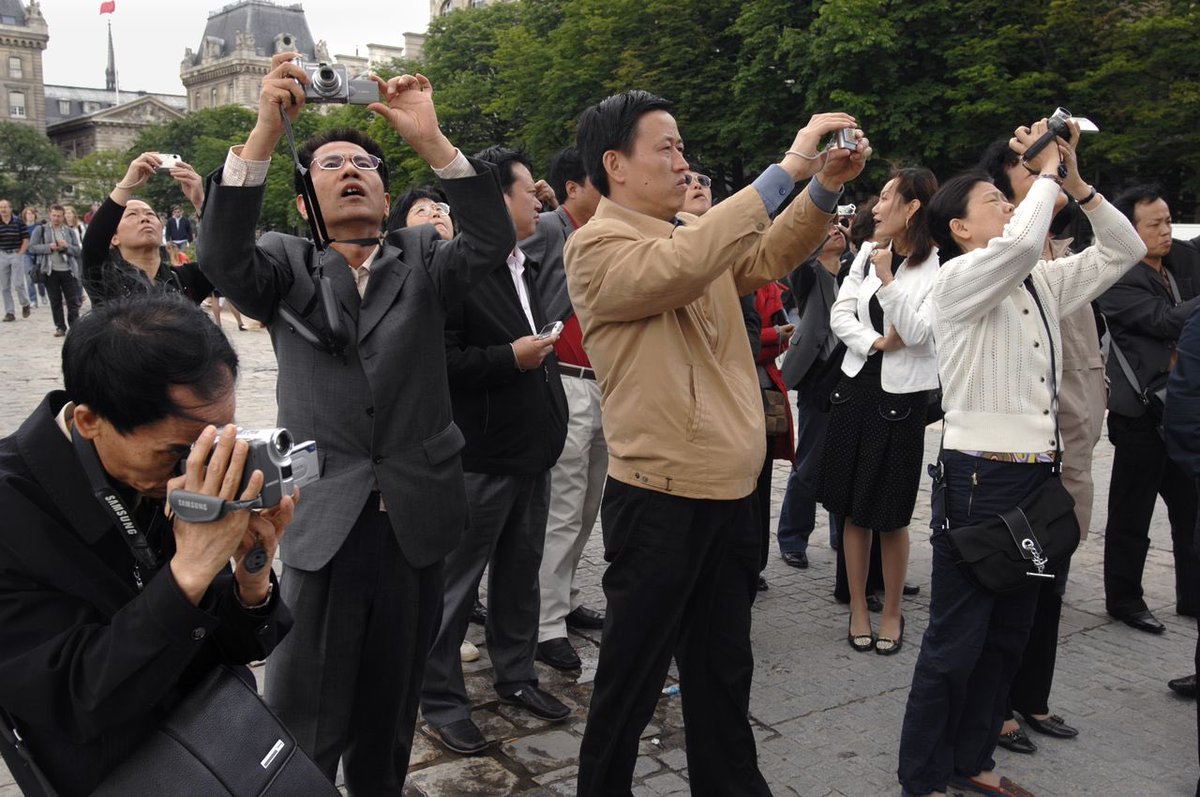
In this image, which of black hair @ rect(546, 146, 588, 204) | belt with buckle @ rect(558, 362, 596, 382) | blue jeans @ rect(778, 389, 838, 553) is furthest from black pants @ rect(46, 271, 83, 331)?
belt with buckle @ rect(558, 362, 596, 382)

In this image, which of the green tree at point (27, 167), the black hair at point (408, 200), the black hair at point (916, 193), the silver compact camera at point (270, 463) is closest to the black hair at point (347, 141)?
the silver compact camera at point (270, 463)

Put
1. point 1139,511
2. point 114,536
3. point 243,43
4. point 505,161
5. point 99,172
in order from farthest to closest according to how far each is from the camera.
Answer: point 243,43
point 99,172
point 1139,511
point 505,161
point 114,536

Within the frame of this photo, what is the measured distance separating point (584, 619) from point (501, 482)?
1.32m

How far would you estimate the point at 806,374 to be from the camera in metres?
6.12

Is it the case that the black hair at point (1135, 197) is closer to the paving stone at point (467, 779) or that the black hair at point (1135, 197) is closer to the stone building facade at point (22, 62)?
the paving stone at point (467, 779)

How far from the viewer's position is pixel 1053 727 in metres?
4.45

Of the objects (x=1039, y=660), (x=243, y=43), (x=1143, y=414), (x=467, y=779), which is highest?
(x=243, y=43)

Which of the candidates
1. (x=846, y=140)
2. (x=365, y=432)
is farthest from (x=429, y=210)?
(x=846, y=140)

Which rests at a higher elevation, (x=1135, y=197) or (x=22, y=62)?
(x=22, y=62)

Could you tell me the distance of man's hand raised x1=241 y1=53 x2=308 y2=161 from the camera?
2.94 meters

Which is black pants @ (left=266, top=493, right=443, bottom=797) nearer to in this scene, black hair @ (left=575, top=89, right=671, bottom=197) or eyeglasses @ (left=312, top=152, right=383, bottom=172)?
eyeglasses @ (left=312, top=152, right=383, bottom=172)

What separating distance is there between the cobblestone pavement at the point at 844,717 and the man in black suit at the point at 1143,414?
0.21 m

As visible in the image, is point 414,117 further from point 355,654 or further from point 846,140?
point 355,654

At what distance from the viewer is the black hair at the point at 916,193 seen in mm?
5199
